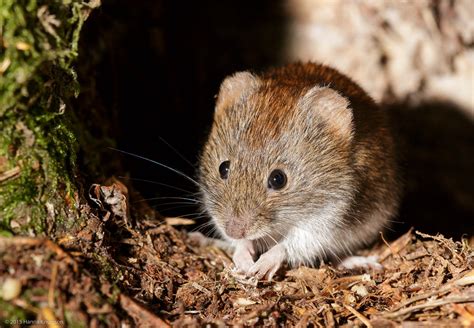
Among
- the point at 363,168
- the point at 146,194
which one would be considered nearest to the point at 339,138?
the point at 363,168

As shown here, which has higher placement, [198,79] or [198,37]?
[198,37]

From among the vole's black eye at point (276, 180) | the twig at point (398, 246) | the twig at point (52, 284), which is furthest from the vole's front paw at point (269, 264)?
the twig at point (52, 284)

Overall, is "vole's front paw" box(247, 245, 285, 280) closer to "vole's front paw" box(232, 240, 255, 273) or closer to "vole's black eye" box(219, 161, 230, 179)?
"vole's front paw" box(232, 240, 255, 273)

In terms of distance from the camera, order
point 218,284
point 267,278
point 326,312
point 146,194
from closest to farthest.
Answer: point 326,312 < point 218,284 < point 267,278 < point 146,194

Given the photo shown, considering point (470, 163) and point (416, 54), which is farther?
point (470, 163)

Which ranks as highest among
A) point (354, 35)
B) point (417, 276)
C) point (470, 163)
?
point (354, 35)

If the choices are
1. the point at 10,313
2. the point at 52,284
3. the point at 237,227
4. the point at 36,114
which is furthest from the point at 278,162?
the point at 10,313

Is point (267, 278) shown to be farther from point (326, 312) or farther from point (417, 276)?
point (417, 276)

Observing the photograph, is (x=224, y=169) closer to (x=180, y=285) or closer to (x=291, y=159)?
(x=291, y=159)

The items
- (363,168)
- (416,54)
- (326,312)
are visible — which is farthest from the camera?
(416,54)
